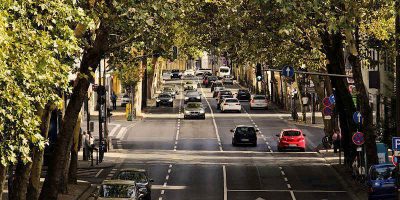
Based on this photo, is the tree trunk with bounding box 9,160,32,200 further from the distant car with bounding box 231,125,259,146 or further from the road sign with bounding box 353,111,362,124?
the distant car with bounding box 231,125,259,146

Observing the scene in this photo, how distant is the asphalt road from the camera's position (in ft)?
155

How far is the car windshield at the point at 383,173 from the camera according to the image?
40.7m

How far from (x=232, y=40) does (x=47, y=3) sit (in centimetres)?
2315

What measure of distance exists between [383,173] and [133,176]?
32.5 ft

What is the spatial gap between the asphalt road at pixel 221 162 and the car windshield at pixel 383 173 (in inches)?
171

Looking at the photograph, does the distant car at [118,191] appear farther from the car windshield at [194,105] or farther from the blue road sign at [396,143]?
the car windshield at [194,105]

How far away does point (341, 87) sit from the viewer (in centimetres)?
5091

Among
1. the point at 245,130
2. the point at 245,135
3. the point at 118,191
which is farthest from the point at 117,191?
the point at 245,135

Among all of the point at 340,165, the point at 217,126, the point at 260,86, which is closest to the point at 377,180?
the point at 340,165

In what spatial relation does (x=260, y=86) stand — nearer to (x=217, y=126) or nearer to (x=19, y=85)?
(x=217, y=126)

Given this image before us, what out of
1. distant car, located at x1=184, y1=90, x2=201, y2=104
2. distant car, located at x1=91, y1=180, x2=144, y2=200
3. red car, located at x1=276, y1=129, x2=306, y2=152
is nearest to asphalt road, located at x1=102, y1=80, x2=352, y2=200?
red car, located at x1=276, y1=129, x2=306, y2=152

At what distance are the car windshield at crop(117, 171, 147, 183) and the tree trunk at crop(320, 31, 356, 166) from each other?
10404 mm

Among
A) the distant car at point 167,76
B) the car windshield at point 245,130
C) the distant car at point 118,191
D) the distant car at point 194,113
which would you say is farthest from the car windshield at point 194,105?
the distant car at point 167,76

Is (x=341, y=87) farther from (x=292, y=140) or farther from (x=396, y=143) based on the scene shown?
(x=292, y=140)
